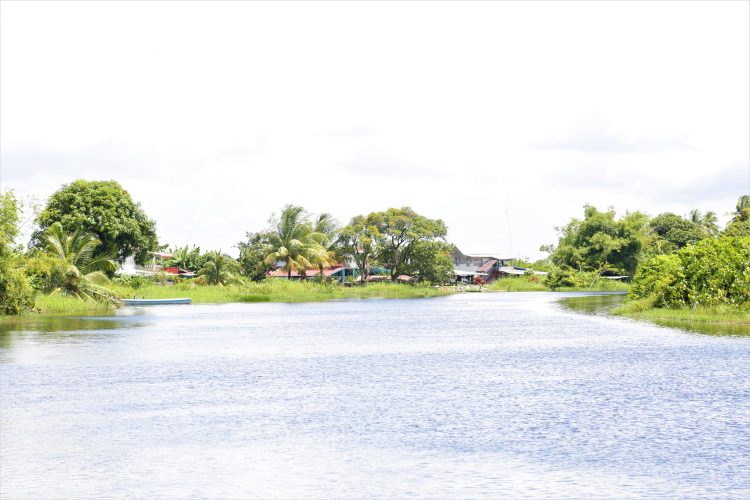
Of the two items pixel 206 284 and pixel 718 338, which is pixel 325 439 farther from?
pixel 206 284

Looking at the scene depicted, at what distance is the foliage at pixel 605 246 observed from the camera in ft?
352

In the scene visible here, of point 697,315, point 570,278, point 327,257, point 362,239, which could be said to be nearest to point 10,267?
point 697,315

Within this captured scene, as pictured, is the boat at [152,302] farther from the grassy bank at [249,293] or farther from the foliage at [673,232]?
the foliage at [673,232]

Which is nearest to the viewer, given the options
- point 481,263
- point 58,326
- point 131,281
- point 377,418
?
point 377,418

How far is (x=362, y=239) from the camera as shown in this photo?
95062 mm

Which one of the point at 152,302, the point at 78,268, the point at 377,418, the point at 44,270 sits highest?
the point at 78,268

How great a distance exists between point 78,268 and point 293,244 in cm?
2587

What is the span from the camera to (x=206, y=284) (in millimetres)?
81000

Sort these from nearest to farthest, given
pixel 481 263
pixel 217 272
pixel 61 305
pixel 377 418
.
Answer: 1. pixel 377 418
2. pixel 61 305
3. pixel 217 272
4. pixel 481 263

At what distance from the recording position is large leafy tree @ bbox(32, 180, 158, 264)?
6788 cm

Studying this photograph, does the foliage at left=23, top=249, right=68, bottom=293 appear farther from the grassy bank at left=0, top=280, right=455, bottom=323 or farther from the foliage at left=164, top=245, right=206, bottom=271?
the foliage at left=164, top=245, right=206, bottom=271

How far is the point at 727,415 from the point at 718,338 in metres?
16.5

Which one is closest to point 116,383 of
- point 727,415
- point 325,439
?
point 325,439

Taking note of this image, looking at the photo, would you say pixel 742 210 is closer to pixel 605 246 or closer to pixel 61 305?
pixel 605 246
